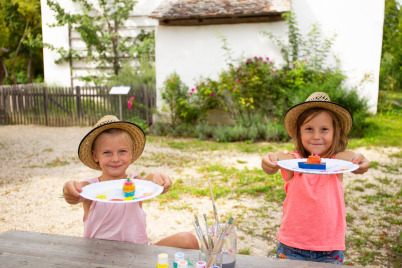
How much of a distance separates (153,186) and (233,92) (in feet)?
27.1

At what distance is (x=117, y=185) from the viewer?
197 cm

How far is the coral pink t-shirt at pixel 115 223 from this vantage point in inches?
87.8

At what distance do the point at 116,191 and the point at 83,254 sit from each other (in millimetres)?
336

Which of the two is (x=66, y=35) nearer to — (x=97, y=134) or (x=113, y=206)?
(x=97, y=134)

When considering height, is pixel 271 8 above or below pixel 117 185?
above

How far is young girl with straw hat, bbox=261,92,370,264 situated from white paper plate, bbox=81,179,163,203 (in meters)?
0.67

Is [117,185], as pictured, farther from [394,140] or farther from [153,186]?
[394,140]

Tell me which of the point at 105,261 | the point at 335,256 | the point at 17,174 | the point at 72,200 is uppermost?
the point at 72,200

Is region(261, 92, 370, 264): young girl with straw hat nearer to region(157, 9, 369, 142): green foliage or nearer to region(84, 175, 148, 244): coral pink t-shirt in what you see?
region(84, 175, 148, 244): coral pink t-shirt

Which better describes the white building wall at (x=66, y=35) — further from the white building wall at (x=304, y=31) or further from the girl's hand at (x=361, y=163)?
the girl's hand at (x=361, y=163)

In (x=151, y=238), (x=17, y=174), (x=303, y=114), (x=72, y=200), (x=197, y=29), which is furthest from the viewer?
(x=197, y=29)

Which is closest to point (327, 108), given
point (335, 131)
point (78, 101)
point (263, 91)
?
point (335, 131)

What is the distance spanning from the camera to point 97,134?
7.61 feet

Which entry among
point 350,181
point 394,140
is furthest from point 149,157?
point 394,140
